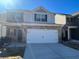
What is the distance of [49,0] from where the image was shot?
19328 mm

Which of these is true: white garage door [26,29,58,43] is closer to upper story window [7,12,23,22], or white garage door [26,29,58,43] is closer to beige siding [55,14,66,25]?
upper story window [7,12,23,22]

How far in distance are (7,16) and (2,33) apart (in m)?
3.39

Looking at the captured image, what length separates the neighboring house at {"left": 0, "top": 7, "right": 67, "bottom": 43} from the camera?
69.2 ft

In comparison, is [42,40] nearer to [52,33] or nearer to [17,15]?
[52,33]

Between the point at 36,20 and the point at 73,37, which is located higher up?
the point at 36,20

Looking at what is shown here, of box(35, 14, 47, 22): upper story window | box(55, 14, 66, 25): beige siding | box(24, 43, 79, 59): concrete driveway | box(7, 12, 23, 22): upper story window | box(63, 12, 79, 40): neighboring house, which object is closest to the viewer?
box(24, 43, 79, 59): concrete driveway

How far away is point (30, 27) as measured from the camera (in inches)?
834

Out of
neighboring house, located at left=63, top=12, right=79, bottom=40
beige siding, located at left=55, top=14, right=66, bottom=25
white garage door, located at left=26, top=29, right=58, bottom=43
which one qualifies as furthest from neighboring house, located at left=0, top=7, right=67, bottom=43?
neighboring house, located at left=63, top=12, right=79, bottom=40

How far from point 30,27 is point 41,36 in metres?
2.30

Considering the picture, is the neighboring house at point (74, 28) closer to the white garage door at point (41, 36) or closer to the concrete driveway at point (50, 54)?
the white garage door at point (41, 36)

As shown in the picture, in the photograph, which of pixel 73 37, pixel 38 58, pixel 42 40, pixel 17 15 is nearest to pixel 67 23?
pixel 73 37

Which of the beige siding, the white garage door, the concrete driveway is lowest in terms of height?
the concrete driveway

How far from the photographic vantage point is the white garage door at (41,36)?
21033 millimetres

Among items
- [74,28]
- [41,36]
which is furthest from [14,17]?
[74,28]
